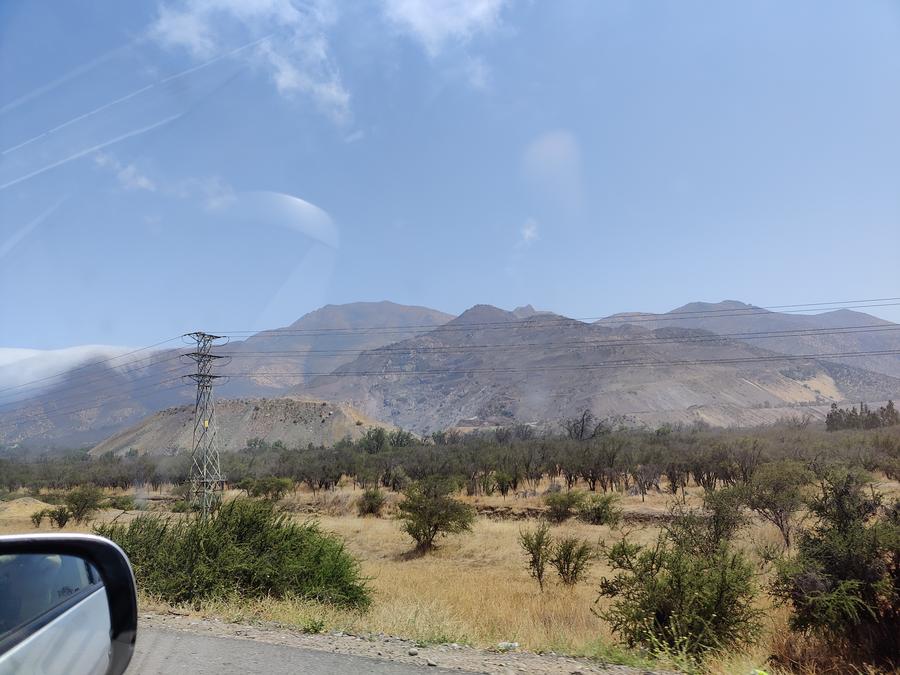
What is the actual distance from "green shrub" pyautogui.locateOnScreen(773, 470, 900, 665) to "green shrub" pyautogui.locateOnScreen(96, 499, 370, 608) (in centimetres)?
950

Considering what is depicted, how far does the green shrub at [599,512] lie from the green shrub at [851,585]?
24198 mm

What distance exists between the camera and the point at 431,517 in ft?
107

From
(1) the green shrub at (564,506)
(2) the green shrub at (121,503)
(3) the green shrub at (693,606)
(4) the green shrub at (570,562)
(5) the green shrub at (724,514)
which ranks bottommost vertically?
(2) the green shrub at (121,503)

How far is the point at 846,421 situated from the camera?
259ft

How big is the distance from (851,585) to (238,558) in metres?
11.9

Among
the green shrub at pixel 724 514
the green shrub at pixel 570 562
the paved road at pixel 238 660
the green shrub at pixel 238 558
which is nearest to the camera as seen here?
the paved road at pixel 238 660

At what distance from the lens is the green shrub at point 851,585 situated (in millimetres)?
9453

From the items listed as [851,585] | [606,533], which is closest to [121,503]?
[606,533]

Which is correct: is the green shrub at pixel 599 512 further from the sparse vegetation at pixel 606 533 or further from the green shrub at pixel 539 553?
the green shrub at pixel 539 553

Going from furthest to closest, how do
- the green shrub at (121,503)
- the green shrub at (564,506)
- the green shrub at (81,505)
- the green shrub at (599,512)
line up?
the green shrub at (121,503)
the green shrub at (81,505)
the green shrub at (564,506)
the green shrub at (599,512)

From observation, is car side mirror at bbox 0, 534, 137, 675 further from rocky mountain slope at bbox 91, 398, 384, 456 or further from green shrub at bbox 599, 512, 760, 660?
rocky mountain slope at bbox 91, 398, 384, 456

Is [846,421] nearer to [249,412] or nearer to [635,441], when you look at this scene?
[635,441]

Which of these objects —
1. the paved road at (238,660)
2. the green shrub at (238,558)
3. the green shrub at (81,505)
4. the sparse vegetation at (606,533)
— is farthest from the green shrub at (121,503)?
the paved road at (238,660)

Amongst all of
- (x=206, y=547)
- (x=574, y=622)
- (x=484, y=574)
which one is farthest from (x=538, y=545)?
(x=206, y=547)
